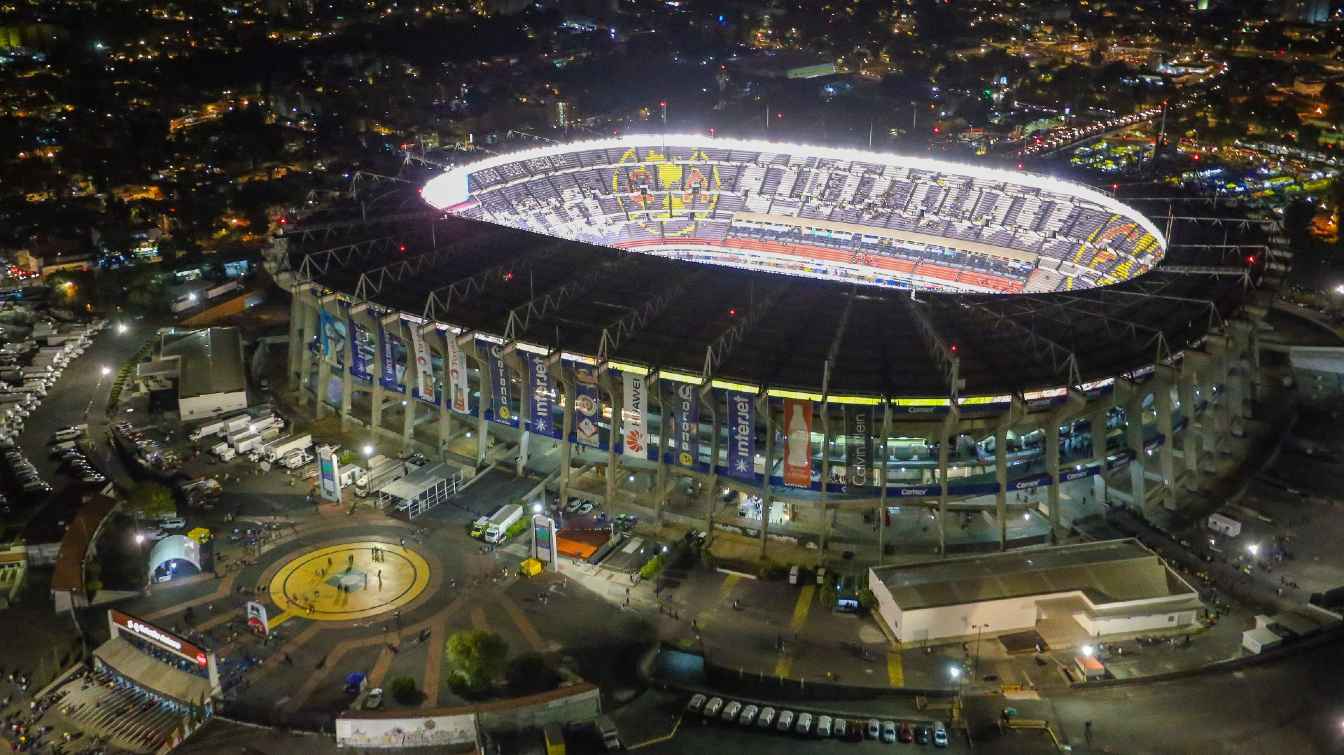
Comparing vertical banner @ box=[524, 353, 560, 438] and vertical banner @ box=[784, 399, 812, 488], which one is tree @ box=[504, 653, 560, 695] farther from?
vertical banner @ box=[524, 353, 560, 438]

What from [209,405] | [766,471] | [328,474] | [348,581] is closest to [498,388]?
[328,474]

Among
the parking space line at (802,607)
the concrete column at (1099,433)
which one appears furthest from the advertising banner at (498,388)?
the concrete column at (1099,433)

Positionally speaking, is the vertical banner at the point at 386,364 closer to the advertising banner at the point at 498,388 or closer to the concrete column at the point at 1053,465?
the advertising banner at the point at 498,388

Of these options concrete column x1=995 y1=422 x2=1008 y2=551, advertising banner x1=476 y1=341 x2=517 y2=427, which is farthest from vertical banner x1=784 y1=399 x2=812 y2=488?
advertising banner x1=476 y1=341 x2=517 y2=427

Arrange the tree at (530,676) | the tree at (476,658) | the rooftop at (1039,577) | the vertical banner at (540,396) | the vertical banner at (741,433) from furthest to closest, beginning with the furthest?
the vertical banner at (540,396), the vertical banner at (741,433), the rooftop at (1039,577), the tree at (530,676), the tree at (476,658)

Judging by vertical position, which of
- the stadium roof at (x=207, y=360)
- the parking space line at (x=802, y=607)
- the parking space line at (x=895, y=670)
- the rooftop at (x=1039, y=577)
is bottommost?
the parking space line at (x=895, y=670)

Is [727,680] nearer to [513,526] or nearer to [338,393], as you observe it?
[513,526]

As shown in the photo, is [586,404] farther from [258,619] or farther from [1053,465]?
[1053,465]
